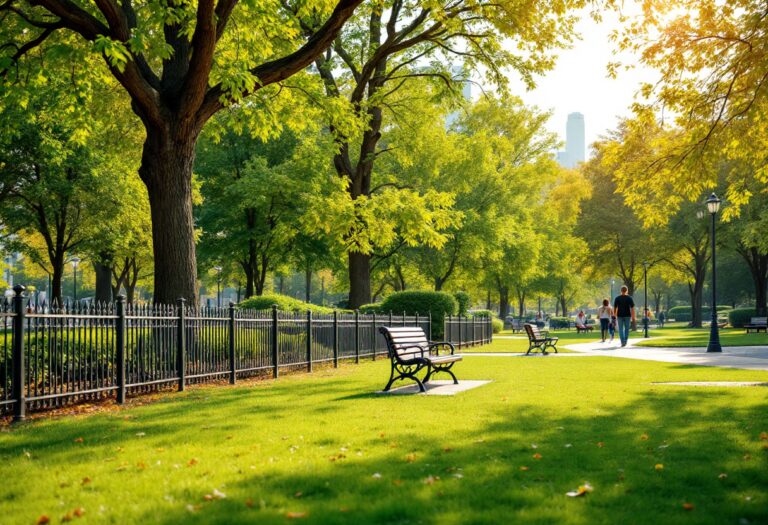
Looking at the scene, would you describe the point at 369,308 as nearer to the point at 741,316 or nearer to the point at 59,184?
the point at 59,184

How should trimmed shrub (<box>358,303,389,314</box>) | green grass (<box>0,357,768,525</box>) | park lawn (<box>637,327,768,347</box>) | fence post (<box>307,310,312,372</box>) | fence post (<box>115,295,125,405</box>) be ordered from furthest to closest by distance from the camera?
park lawn (<box>637,327,768,347</box>), trimmed shrub (<box>358,303,389,314</box>), fence post (<box>307,310,312,372</box>), fence post (<box>115,295,125,405</box>), green grass (<box>0,357,768,525</box>)

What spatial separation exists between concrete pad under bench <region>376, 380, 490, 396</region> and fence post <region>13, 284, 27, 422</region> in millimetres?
5097

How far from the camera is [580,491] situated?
5.12 metres

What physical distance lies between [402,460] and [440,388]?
240 inches

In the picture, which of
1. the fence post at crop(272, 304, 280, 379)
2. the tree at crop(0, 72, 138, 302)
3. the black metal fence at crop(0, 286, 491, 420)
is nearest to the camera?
the black metal fence at crop(0, 286, 491, 420)

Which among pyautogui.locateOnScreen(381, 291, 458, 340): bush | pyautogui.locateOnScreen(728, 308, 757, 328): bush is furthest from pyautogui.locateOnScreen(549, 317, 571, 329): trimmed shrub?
pyautogui.locateOnScreen(381, 291, 458, 340): bush

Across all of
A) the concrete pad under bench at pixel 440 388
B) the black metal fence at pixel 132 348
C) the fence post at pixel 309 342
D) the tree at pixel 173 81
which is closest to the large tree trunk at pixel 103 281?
the tree at pixel 173 81

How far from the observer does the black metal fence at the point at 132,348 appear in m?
9.35

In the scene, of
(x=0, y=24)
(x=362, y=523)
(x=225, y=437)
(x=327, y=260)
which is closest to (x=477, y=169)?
(x=327, y=260)

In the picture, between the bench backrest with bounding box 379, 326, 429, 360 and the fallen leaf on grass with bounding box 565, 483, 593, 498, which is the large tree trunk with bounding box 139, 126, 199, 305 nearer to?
the bench backrest with bounding box 379, 326, 429, 360

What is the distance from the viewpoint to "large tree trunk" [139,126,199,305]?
14.9 m

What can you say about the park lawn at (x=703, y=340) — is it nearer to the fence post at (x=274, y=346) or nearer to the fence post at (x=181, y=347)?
the fence post at (x=274, y=346)

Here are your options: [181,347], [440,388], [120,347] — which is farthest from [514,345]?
[120,347]

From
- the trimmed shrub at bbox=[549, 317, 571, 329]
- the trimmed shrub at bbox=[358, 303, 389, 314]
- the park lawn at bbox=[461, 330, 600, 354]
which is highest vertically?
the trimmed shrub at bbox=[358, 303, 389, 314]
